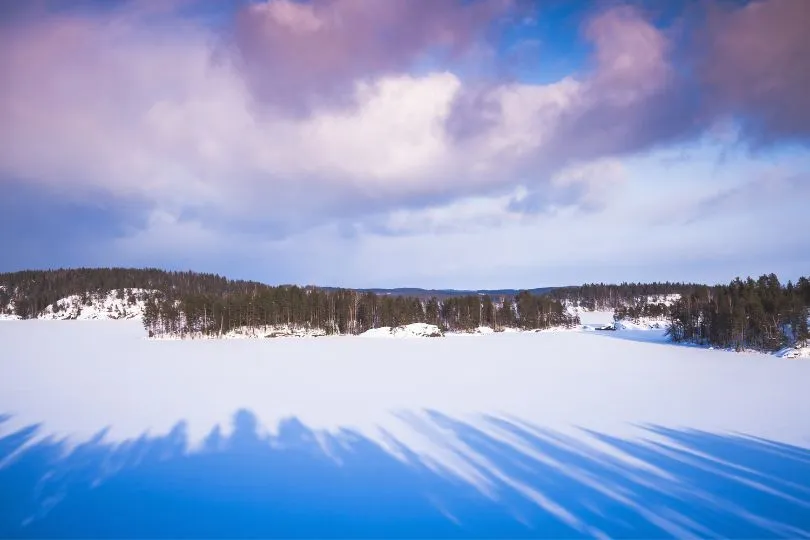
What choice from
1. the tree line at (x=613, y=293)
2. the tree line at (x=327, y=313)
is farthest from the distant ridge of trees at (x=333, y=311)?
the tree line at (x=613, y=293)

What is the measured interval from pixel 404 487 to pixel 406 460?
1499 mm

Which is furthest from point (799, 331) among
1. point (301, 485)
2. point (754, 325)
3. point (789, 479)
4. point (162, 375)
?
point (162, 375)

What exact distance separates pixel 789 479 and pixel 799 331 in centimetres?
3883

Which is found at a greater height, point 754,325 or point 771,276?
point 771,276

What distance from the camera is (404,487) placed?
8344mm

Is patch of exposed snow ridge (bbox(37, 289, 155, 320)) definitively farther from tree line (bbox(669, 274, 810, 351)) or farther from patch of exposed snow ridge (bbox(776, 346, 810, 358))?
patch of exposed snow ridge (bbox(776, 346, 810, 358))

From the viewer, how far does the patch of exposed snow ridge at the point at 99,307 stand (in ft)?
452

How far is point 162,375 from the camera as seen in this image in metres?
23.8

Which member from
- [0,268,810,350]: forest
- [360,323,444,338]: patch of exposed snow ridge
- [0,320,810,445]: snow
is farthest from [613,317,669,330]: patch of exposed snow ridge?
[0,320,810,445]: snow

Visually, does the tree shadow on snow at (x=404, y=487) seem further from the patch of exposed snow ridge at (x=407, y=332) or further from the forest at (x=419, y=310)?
the patch of exposed snow ridge at (x=407, y=332)

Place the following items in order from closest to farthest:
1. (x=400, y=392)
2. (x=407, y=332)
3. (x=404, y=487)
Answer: (x=404, y=487) < (x=400, y=392) < (x=407, y=332)

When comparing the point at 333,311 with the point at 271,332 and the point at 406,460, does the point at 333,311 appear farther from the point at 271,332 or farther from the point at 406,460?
the point at 406,460

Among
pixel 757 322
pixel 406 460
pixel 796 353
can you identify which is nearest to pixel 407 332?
pixel 757 322

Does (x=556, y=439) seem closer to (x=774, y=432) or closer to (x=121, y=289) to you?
(x=774, y=432)
